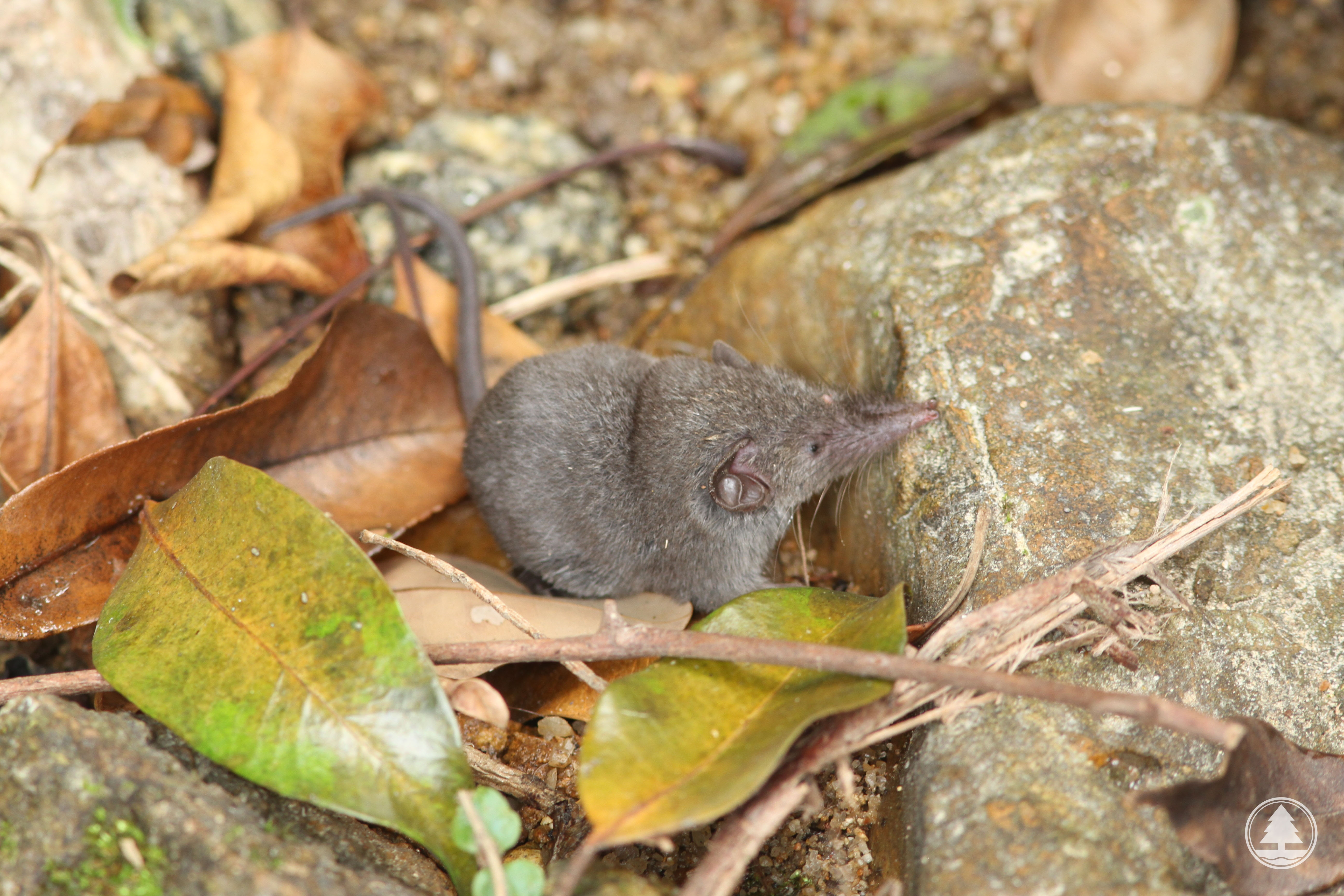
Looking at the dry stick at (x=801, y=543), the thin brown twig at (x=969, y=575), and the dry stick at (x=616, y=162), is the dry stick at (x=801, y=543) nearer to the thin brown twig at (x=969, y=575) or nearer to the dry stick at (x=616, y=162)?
the thin brown twig at (x=969, y=575)

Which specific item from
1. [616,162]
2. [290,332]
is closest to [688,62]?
[616,162]

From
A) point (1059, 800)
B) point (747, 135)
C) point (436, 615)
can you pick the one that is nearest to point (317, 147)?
point (747, 135)

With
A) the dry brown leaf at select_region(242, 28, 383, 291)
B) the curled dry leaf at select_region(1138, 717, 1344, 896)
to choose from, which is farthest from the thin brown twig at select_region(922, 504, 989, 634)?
the dry brown leaf at select_region(242, 28, 383, 291)

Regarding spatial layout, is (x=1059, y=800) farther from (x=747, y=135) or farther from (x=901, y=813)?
(x=747, y=135)

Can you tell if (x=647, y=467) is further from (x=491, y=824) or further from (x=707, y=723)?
(x=491, y=824)

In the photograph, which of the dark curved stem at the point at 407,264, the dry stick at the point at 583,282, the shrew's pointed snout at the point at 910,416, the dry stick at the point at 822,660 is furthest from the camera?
the dry stick at the point at 583,282

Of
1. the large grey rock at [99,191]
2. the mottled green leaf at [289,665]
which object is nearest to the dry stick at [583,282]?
the large grey rock at [99,191]
